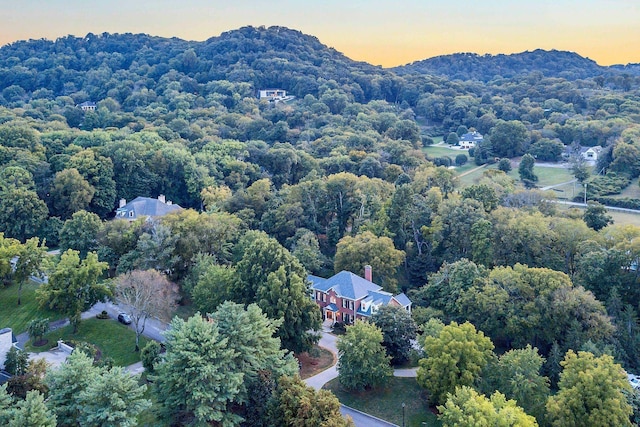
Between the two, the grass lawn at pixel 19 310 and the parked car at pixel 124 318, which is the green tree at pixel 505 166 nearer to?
the parked car at pixel 124 318

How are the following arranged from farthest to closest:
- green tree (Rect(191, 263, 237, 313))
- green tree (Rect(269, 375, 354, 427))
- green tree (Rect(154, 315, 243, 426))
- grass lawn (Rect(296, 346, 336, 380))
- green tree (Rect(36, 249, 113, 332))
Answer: green tree (Rect(191, 263, 237, 313)) → green tree (Rect(36, 249, 113, 332)) → grass lawn (Rect(296, 346, 336, 380)) → green tree (Rect(154, 315, 243, 426)) → green tree (Rect(269, 375, 354, 427))

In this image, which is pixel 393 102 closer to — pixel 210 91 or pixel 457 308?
pixel 210 91

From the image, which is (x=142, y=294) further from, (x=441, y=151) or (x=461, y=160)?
(x=441, y=151)

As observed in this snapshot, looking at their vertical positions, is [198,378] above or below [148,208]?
below

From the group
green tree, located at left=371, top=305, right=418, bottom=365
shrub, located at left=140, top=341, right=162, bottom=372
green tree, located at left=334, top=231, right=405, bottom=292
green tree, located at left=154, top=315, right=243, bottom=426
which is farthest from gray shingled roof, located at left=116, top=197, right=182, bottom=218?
green tree, located at left=154, top=315, right=243, bottom=426

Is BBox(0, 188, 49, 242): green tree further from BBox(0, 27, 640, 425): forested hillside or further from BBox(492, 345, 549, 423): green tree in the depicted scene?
BBox(492, 345, 549, 423): green tree

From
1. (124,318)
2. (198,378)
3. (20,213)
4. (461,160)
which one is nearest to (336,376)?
(198,378)
